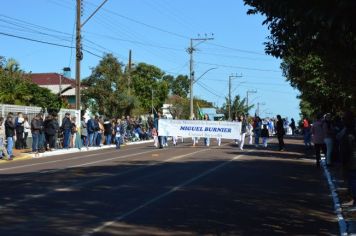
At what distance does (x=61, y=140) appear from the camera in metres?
32.2

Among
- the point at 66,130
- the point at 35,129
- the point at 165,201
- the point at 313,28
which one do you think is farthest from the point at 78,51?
the point at 313,28

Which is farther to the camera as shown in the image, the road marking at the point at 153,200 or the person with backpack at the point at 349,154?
the person with backpack at the point at 349,154

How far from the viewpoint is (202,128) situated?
111 feet

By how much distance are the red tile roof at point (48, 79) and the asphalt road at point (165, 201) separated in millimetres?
60320

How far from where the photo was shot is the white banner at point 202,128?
33125 millimetres

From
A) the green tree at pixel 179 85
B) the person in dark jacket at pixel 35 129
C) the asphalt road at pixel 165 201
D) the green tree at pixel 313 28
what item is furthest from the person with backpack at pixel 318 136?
the green tree at pixel 179 85

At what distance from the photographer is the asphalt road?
368 inches

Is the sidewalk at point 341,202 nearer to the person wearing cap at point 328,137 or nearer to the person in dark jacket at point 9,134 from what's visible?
the person wearing cap at point 328,137

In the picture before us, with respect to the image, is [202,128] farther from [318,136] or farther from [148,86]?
[148,86]

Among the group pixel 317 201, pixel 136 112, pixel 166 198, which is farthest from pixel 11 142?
pixel 136 112

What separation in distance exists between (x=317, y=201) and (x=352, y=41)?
365 cm

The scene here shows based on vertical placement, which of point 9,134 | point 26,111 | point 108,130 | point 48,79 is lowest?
point 9,134

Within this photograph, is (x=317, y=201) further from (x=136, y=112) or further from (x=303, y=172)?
(x=136, y=112)

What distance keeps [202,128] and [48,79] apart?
50567 millimetres
